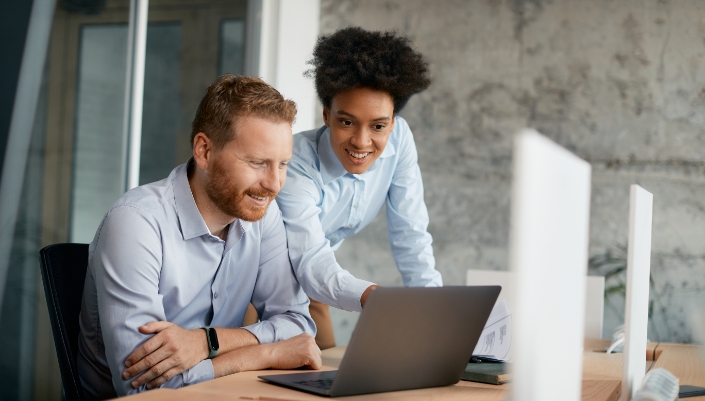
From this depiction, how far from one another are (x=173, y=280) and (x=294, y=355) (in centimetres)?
32

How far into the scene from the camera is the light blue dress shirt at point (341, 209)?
1757mm

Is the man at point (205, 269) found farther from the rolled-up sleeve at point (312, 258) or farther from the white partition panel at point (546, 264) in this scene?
the white partition panel at point (546, 264)

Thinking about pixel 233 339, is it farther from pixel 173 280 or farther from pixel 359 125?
pixel 359 125

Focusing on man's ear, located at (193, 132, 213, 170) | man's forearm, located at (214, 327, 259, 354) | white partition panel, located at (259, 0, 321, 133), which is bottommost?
man's forearm, located at (214, 327, 259, 354)

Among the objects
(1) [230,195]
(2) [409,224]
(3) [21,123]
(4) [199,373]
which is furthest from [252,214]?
(3) [21,123]

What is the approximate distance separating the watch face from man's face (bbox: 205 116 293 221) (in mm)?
279

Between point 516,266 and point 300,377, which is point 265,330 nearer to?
point 300,377

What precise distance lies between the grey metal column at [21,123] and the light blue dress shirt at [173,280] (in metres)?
1.09

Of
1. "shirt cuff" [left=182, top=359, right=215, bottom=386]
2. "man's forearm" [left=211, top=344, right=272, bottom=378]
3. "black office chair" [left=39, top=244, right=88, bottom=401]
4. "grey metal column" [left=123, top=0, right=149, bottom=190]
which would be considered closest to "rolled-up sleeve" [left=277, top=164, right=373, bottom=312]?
"man's forearm" [left=211, top=344, right=272, bottom=378]

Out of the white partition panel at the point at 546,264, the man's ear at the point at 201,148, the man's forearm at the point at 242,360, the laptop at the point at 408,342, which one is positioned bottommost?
the man's forearm at the point at 242,360

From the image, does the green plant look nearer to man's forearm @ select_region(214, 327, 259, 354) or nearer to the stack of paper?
the stack of paper

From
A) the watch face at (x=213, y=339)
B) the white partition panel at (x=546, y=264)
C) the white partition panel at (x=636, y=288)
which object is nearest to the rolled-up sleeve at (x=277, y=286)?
the watch face at (x=213, y=339)

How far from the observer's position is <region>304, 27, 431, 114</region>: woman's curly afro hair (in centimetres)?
209

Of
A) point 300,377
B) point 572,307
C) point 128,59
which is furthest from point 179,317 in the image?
point 128,59
